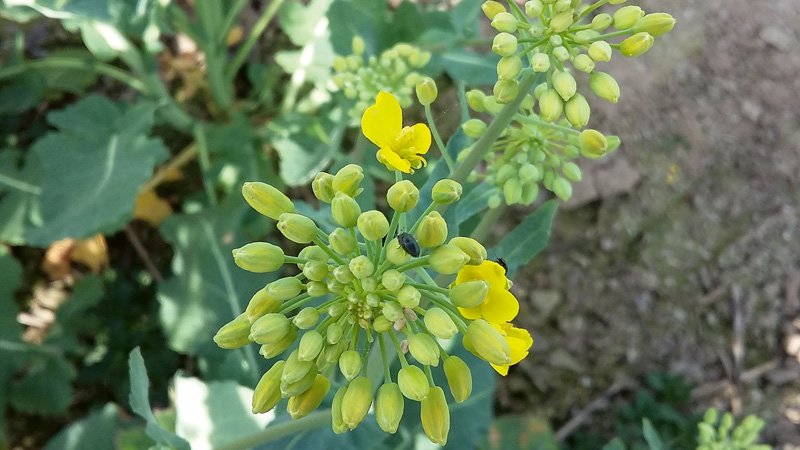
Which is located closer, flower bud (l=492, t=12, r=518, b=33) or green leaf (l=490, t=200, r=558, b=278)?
flower bud (l=492, t=12, r=518, b=33)

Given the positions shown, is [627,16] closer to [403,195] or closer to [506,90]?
[506,90]

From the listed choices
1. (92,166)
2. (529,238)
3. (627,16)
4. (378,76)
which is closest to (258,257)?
(529,238)

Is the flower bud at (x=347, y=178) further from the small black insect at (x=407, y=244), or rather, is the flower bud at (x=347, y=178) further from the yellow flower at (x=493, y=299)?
the yellow flower at (x=493, y=299)

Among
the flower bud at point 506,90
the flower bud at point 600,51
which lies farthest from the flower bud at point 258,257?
the flower bud at point 600,51

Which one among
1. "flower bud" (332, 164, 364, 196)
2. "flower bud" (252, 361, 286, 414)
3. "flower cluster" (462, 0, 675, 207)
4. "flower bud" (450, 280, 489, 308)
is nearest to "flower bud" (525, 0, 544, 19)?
"flower cluster" (462, 0, 675, 207)

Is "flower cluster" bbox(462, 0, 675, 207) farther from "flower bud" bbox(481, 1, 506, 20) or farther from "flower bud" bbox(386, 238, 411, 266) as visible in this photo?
"flower bud" bbox(386, 238, 411, 266)
